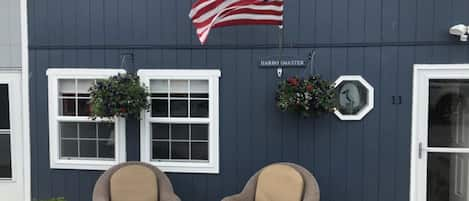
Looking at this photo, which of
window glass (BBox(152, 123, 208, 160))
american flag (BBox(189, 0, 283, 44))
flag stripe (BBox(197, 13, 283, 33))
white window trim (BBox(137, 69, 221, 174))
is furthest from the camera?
window glass (BBox(152, 123, 208, 160))

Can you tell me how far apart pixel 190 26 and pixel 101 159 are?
1666mm

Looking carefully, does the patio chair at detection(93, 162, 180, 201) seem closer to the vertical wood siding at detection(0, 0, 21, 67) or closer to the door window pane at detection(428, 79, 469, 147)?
the vertical wood siding at detection(0, 0, 21, 67)

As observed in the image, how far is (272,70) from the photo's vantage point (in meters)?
3.97

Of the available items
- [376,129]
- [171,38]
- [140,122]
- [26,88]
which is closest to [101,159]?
[140,122]

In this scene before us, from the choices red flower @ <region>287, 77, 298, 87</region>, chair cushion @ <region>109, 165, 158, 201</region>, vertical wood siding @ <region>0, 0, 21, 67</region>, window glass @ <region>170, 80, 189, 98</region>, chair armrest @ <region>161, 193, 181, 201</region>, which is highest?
vertical wood siding @ <region>0, 0, 21, 67</region>

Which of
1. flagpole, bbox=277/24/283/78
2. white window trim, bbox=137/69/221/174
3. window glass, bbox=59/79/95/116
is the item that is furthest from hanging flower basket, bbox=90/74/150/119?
flagpole, bbox=277/24/283/78

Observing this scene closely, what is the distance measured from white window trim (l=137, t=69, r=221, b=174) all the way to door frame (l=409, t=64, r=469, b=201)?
1891 millimetres

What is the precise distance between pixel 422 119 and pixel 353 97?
0.67 meters

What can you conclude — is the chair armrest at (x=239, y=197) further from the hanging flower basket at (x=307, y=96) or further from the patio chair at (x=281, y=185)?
the hanging flower basket at (x=307, y=96)

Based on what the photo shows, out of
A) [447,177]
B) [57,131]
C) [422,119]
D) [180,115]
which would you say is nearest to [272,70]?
[180,115]

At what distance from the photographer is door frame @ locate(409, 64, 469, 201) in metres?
3.77

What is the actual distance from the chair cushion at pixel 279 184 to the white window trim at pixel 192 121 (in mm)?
609

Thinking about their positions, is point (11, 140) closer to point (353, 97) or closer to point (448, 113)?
point (353, 97)

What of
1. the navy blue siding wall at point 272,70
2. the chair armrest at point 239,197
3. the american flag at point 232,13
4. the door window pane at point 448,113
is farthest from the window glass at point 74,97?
the door window pane at point 448,113
